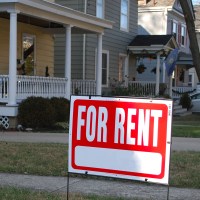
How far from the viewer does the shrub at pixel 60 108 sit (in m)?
15.0

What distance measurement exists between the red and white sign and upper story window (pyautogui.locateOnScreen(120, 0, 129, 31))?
20279 millimetres

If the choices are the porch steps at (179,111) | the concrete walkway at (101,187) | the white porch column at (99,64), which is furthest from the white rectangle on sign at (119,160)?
the porch steps at (179,111)

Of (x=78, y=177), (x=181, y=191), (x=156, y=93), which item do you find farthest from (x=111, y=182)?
(x=156, y=93)

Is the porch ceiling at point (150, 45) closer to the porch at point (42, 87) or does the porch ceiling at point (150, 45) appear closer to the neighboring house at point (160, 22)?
the neighboring house at point (160, 22)

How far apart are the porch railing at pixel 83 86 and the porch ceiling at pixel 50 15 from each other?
221cm

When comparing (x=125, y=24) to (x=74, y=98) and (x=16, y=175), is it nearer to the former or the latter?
(x=16, y=175)

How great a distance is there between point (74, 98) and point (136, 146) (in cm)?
95

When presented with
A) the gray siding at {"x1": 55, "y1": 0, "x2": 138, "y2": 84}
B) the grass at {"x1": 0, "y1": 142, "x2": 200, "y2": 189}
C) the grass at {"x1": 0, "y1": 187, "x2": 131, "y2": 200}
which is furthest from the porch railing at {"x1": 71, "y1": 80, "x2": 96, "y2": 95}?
the grass at {"x1": 0, "y1": 187, "x2": 131, "y2": 200}

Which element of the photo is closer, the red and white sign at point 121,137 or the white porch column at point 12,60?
the red and white sign at point 121,137

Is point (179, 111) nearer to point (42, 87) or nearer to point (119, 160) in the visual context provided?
point (42, 87)

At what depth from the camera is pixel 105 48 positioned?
23.3m

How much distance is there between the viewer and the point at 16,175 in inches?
291

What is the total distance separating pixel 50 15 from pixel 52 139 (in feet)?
17.7

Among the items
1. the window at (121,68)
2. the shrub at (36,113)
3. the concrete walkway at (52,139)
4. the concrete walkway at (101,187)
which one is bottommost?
the concrete walkway at (52,139)
